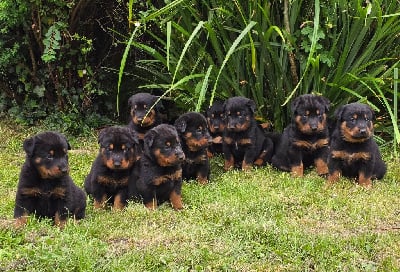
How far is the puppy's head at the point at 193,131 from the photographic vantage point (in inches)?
269

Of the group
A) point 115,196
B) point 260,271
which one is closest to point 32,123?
point 115,196

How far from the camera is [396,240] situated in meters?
5.03

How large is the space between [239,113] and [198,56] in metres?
1.29

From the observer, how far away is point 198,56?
8.34 meters

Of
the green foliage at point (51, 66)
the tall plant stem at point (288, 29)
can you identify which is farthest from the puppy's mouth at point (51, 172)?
the green foliage at point (51, 66)

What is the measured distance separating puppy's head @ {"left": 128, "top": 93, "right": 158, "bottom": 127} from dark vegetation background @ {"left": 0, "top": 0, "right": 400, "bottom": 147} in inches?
16.7

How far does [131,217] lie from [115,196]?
50cm

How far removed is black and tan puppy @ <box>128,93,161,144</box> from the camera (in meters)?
7.73

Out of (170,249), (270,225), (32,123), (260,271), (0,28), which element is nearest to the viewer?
(260,271)

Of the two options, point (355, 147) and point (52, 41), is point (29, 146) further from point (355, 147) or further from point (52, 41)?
point (52, 41)

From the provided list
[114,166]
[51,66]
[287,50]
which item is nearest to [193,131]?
[114,166]

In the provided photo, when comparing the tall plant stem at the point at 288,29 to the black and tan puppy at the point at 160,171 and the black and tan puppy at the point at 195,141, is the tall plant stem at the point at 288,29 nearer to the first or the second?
the black and tan puppy at the point at 195,141

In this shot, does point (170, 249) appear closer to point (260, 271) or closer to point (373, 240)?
point (260, 271)

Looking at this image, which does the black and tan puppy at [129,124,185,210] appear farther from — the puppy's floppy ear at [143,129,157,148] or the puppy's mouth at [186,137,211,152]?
the puppy's mouth at [186,137,211,152]
